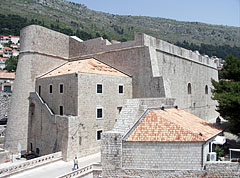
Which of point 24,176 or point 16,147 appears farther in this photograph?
point 16,147

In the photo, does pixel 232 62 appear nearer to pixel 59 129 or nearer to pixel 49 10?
pixel 59 129

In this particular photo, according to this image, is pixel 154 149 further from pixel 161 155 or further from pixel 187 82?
pixel 187 82

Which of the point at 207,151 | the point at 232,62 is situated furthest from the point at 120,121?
the point at 232,62

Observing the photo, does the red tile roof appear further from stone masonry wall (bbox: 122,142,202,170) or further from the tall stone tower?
the tall stone tower

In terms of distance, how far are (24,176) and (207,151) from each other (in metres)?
10.3

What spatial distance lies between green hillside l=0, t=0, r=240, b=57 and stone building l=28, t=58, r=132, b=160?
96.0 meters

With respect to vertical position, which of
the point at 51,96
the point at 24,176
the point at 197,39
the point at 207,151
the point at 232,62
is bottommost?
the point at 24,176

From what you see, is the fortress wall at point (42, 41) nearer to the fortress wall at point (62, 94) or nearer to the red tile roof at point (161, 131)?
the fortress wall at point (62, 94)

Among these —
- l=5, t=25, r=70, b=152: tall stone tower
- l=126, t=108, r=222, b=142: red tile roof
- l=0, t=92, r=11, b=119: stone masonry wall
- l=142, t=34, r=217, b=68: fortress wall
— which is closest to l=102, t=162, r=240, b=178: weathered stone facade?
l=126, t=108, r=222, b=142: red tile roof

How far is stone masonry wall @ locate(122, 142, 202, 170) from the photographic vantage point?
10500mm

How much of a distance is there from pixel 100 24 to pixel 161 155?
145648 millimetres

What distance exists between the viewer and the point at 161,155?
10.7 meters

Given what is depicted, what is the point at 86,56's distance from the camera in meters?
22.6

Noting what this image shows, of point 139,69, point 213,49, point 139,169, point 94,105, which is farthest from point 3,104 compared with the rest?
point 213,49
